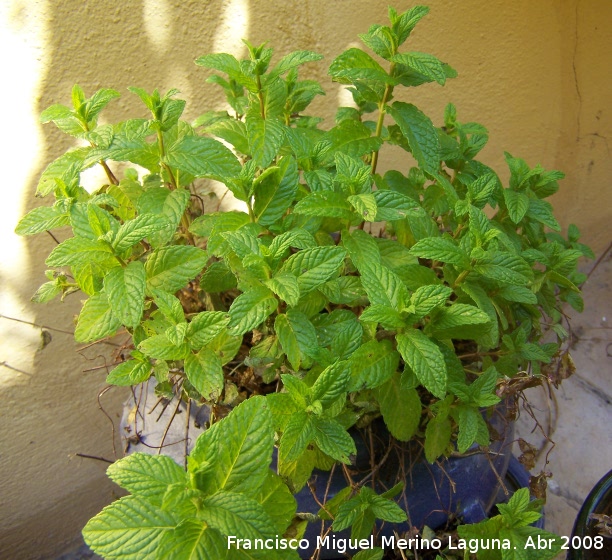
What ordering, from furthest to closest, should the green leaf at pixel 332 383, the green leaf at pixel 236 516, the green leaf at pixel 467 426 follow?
the green leaf at pixel 467 426 → the green leaf at pixel 332 383 → the green leaf at pixel 236 516

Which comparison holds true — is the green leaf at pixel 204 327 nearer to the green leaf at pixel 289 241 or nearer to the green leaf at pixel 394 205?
the green leaf at pixel 289 241

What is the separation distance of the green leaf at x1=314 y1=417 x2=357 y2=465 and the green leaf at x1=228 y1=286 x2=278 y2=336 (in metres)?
0.15

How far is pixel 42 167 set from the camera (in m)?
1.36

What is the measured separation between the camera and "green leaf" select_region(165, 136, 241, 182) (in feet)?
2.77

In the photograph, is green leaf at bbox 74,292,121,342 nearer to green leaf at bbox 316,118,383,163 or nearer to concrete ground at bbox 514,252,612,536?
green leaf at bbox 316,118,383,163

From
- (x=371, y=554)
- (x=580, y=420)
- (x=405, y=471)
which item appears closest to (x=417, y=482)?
(x=405, y=471)

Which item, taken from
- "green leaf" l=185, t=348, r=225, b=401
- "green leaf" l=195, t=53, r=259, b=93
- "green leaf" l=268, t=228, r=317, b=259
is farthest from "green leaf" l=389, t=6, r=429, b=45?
"green leaf" l=185, t=348, r=225, b=401

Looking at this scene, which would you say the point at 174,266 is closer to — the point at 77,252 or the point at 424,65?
the point at 77,252

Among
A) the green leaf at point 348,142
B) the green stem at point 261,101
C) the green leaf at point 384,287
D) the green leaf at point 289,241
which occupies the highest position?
the green stem at point 261,101

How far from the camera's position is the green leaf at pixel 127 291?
2.51 feet

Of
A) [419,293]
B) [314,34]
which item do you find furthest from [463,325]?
[314,34]

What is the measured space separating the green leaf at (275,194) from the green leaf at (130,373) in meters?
0.28

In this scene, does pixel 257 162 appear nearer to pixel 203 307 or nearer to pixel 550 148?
pixel 203 307

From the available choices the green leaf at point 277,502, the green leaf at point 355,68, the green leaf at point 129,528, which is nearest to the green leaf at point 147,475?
the green leaf at point 129,528
